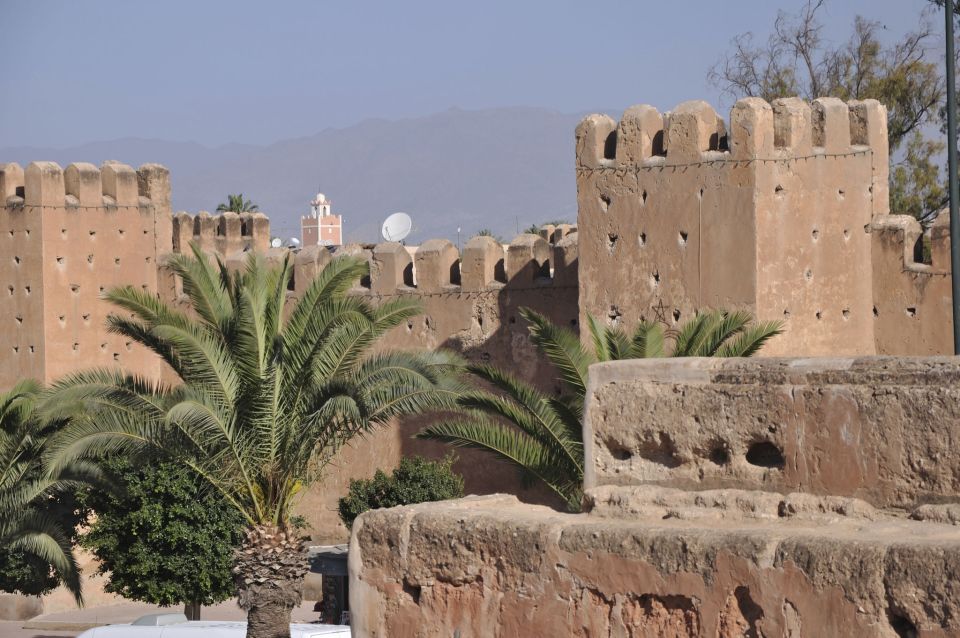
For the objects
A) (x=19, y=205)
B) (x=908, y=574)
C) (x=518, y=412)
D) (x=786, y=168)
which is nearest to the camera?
(x=908, y=574)

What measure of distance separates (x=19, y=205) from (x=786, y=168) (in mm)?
10362

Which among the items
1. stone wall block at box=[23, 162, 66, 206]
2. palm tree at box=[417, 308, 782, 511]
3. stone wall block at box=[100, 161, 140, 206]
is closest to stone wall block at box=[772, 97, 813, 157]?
palm tree at box=[417, 308, 782, 511]

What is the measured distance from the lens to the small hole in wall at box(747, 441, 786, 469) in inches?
263

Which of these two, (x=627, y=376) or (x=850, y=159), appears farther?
(x=850, y=159)

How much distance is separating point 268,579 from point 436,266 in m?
6.96

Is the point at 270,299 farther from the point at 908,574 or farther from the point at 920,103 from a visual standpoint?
the point at 920,103

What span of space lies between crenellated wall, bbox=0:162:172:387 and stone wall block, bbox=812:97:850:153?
383 inches

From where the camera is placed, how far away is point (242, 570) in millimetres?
12797

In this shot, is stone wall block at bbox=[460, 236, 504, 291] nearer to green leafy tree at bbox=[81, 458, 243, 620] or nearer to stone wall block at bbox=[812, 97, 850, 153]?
green leafy tree at bbox=[81, 458, 243, 620]

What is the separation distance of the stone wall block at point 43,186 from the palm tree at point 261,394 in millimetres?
7773

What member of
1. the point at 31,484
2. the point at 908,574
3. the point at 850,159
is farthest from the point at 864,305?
the point at 908,574

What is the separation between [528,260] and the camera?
59.5 ft

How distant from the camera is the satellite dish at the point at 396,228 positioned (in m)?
26.3

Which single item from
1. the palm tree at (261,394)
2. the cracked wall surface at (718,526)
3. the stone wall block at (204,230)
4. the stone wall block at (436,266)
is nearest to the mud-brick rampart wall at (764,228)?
the palm tree at (261,394)
